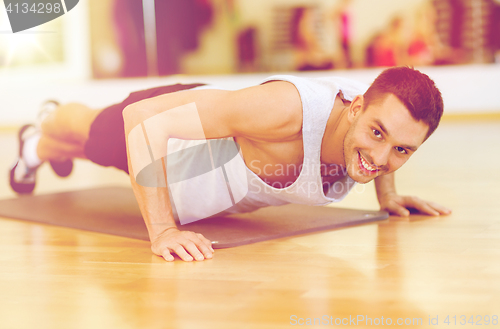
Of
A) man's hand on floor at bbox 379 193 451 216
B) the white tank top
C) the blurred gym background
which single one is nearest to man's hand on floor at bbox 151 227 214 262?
the white tank top

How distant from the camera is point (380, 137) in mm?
1237

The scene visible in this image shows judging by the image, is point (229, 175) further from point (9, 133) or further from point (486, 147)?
point (9, 133)

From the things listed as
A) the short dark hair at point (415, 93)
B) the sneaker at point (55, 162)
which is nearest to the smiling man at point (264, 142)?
the short dark hair at point (415, 93)

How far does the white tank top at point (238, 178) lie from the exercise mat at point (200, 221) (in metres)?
0.06

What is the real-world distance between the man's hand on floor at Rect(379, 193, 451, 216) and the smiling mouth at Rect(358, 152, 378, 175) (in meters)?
0.47

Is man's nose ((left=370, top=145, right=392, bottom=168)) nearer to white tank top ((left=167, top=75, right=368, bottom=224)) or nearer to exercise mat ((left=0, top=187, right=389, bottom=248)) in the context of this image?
white tank top ((left=167, top=75, right=368, bottom=224))

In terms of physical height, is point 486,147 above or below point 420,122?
below

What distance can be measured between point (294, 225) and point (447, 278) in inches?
21.5

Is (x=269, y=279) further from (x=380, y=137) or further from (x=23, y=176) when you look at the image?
(x=23, y=176)

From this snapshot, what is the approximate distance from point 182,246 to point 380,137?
493 mm

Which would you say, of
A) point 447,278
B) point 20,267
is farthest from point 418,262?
point 20,267

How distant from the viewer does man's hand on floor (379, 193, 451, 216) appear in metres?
1.69

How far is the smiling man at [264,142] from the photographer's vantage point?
1233mm

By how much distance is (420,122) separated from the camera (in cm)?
121
